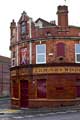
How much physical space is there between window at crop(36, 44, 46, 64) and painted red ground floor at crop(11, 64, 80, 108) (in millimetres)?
728

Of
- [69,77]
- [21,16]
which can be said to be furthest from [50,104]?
[21,16]

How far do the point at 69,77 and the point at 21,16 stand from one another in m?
8.75

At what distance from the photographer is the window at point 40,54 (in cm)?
3834

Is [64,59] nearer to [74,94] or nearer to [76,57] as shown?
[76,57]

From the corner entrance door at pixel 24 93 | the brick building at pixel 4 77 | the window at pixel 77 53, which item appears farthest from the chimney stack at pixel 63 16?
the brick building at pixel 4 77

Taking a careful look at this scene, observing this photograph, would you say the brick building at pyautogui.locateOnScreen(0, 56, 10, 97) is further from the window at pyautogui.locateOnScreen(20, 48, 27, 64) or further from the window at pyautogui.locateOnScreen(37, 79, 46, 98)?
the window at pyautogui.locateOnScreen(37, 79, 46, 98)

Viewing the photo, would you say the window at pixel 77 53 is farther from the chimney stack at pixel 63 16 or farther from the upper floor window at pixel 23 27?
the upper floor window at pixel 23 27

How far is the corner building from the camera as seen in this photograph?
3725 cm

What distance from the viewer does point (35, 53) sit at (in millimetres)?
38656

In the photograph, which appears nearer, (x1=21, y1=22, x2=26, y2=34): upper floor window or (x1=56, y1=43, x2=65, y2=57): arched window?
(x1=56, y1=43, x2=65, y2=57): arched window

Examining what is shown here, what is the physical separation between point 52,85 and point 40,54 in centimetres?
354

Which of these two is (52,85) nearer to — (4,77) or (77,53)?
(77,53)

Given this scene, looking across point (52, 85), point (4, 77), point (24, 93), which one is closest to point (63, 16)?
point (52, 85)

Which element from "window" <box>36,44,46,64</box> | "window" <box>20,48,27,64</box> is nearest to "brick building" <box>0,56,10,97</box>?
"window" <box>20,48,27,64</box>
